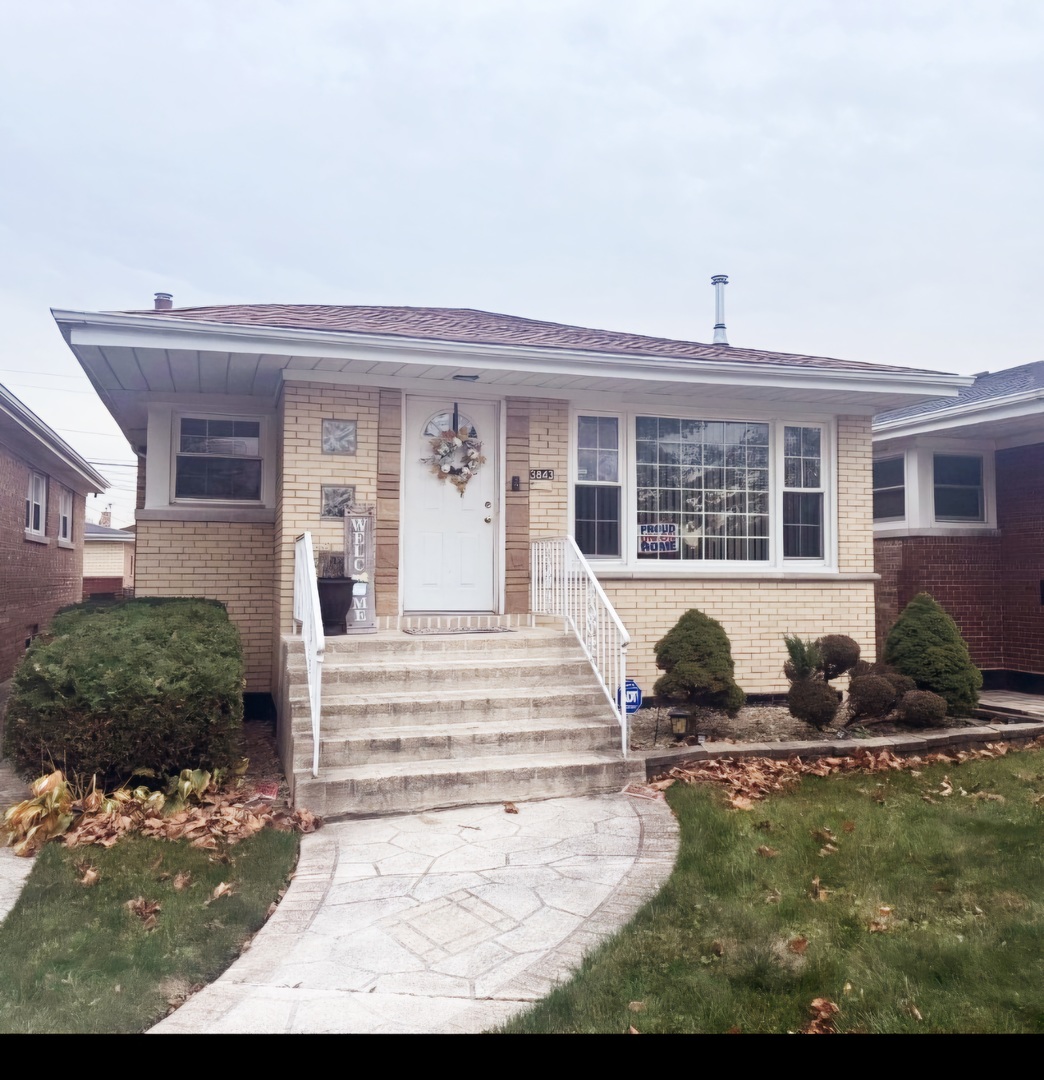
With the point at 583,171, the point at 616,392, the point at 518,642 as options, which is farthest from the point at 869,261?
the point at 518,642

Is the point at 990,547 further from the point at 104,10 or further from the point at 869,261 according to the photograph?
the point at 104,10

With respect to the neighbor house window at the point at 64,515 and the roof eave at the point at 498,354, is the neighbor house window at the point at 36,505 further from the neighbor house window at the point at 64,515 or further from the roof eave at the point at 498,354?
the roof eave at the point at 498,354

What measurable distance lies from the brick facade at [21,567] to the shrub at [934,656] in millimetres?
10159

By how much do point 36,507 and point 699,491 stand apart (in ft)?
40.6

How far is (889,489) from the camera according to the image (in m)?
11.6

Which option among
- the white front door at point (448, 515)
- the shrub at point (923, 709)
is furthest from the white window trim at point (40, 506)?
the shrub at point (923, 709)

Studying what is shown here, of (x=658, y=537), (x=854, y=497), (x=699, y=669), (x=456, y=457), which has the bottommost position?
(x=699, y=669)

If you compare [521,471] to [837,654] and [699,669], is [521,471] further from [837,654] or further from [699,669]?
[837,654]

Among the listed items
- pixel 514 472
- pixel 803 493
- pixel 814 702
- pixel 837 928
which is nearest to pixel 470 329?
pixel 514 472

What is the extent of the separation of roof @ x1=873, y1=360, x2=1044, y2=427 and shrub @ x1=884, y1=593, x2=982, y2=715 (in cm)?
346

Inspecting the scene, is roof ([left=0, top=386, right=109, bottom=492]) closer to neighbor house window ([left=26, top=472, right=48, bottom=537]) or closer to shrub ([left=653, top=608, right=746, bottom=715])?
neighbor house window ([left=26, top=472, right=48, bottom=537])

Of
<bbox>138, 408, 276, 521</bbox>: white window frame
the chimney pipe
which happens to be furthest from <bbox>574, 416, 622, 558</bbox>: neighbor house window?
the chimney pipe

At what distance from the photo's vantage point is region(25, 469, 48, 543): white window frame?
14251mm

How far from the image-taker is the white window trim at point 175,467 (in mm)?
8422
